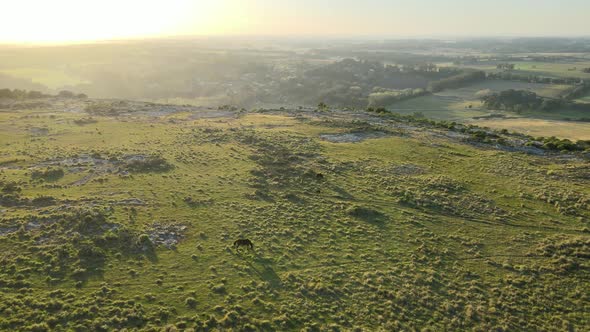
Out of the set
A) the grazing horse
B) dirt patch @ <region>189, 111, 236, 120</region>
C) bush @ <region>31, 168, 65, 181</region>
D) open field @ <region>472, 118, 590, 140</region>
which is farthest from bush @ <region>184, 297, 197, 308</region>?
open field @ <region>472, 118, 590, 140</region>

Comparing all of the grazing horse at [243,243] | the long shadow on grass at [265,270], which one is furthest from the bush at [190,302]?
the grazing horse at [243,243]

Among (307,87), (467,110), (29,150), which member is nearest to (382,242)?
(29,150)

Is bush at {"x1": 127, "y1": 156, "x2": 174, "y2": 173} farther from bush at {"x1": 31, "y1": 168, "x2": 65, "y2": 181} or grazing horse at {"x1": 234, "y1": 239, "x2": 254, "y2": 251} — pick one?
grazing horse at {"x1": 234, "y1": 239, "x2": 254, "y2": 251}

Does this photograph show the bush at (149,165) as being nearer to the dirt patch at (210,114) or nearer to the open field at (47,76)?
the dirt patch at (210,114)

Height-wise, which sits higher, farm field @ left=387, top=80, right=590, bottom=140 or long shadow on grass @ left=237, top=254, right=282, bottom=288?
farm field @ left=387, top=80, right=590, bottom=140

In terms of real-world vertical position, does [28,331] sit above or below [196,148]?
below

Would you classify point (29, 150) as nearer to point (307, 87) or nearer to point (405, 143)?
point (405, 143)

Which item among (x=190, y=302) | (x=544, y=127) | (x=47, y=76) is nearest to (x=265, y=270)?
(x=190, y=302)
